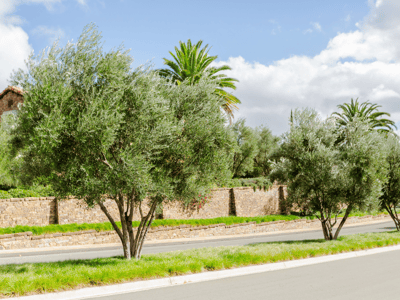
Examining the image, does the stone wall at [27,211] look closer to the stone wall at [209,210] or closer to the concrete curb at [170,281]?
the stone wall at [209,210]

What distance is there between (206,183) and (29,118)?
230 inches

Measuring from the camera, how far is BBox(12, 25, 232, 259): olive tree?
884 cm

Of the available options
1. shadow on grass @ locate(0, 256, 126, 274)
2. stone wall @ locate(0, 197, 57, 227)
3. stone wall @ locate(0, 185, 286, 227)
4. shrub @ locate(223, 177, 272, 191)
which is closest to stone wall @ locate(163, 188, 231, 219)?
stone wall @ locate(0, 185, 286, 227)

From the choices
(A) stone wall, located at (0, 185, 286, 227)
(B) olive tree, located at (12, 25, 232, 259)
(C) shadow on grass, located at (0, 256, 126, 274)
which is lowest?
(C) shadow on grass, located at (0, 256, 126, 274)

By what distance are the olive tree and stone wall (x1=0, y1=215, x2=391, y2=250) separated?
8.64 metres

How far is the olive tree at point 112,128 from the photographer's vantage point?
8.84 meters

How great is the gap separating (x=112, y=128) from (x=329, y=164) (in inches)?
428

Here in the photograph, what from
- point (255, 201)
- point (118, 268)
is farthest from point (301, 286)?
point (255, 201)

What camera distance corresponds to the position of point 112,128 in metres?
8.95

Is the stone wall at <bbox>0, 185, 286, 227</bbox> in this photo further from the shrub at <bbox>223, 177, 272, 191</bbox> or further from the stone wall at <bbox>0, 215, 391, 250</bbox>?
the stone wall at <bbox>0, 215, 391, 250</bbox>

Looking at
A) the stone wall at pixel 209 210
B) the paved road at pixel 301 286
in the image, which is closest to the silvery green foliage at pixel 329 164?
the paved road at pixel 301 286

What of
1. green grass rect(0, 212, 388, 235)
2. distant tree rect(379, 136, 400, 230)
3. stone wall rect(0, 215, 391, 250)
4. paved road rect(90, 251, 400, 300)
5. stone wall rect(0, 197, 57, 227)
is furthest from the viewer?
distant tree rect(379, 136, 400, 230)

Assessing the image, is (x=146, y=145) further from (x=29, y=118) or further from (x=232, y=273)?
(x=232, y=273)

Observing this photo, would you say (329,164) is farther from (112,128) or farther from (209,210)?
(209,210)
